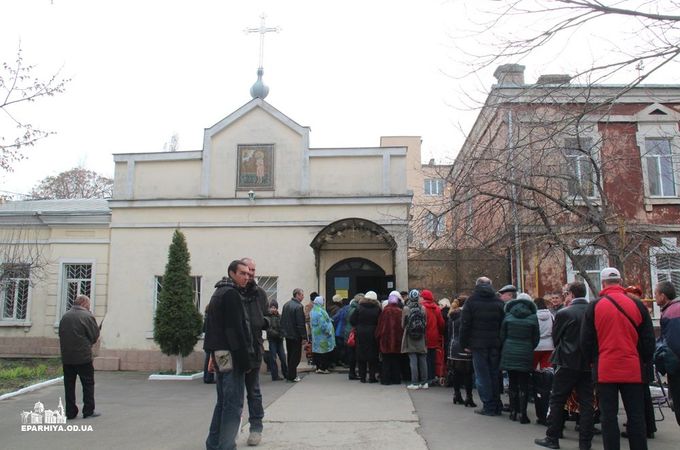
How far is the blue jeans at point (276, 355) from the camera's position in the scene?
39.1 feet

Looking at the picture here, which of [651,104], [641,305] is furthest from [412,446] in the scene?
[651,104]

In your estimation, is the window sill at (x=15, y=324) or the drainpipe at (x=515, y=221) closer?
the drainpipe at (x=515, y=221)

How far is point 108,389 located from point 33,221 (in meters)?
8.26

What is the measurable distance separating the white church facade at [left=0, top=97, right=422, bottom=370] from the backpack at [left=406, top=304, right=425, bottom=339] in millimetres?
4297

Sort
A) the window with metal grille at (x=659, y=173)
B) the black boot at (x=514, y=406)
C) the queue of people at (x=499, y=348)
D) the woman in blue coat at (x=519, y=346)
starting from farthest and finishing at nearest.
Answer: the window with metal grille at (x=659, y=173) → the black boot at (x=514, y=406) → the woman in blue coat at (x=519, y=346) → the queue of people at (x=499, y=348)

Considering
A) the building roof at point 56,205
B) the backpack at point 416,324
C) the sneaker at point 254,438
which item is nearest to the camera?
the sneaker at point 254,438

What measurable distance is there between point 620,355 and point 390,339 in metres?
5.66

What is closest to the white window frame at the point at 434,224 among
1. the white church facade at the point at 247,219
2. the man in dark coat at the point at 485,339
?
the white church facade at the point at 247,219

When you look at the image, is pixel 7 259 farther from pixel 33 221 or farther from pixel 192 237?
pixel 192 237

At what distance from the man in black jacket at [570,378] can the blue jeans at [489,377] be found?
1.50m

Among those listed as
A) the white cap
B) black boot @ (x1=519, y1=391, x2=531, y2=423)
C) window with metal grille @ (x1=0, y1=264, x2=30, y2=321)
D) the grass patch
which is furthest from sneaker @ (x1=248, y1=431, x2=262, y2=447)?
window with metal grille @ (x1=0, y1=264, x2=30, y2=321)

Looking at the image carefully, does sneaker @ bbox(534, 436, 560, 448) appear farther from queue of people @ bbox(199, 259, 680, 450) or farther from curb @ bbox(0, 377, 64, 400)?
curb @ bbox(0, 377, 64, 400)

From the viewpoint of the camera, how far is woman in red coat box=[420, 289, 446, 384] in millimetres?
10422

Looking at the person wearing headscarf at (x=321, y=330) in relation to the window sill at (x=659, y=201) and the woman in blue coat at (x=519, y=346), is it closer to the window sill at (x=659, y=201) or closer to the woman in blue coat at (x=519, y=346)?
the woman in blue coat at (x=519, y=346)
